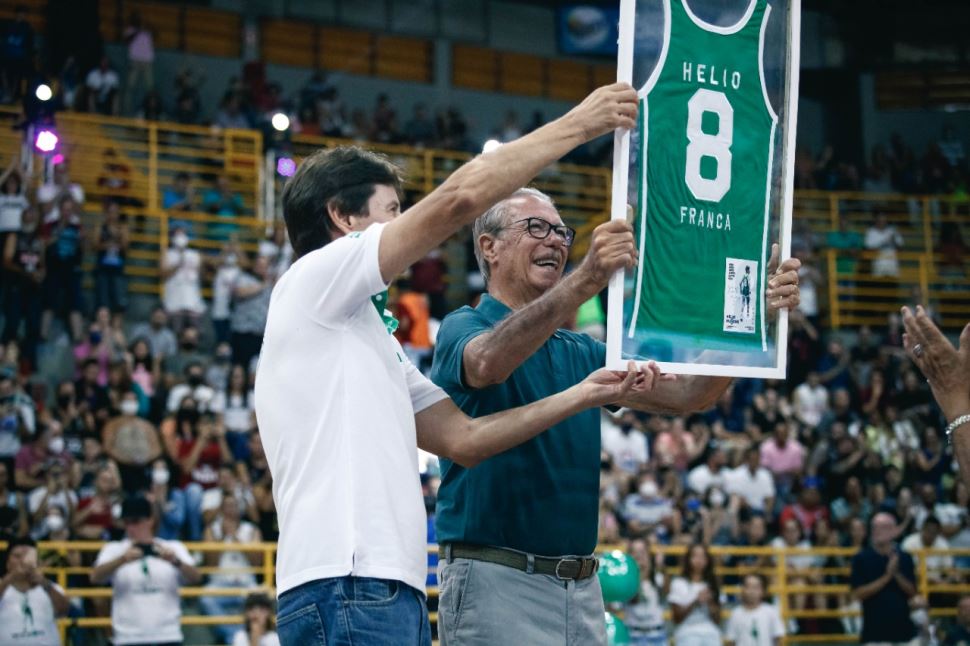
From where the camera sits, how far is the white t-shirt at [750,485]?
48.5ft

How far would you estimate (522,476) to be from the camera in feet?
13.5

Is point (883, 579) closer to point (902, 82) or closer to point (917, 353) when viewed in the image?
point (917, 353)

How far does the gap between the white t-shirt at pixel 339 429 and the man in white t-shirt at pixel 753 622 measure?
31.6 ft

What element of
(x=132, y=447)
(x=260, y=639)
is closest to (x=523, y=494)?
(x=260, y=639)

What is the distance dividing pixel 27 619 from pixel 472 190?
741 centimetres

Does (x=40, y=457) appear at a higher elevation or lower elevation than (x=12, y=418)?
lower

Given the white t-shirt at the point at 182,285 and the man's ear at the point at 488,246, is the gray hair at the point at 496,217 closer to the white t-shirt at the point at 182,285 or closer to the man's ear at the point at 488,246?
the man's ear at the point at 488,246

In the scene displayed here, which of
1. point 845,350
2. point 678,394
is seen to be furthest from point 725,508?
point 678,394

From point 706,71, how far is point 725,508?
36.5 ft

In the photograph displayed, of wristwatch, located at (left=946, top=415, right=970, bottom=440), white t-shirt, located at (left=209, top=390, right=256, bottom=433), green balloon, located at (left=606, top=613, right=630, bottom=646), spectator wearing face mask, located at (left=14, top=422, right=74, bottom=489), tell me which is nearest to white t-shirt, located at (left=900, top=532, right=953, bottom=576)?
green balloon, located at (left=606, top=613, right=630, bottom=646)

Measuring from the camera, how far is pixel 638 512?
1366 cm

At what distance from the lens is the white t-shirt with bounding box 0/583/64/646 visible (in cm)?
934

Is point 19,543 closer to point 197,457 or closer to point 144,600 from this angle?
point 144,600

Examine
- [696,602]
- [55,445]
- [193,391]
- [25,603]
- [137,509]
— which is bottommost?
[696,602]
